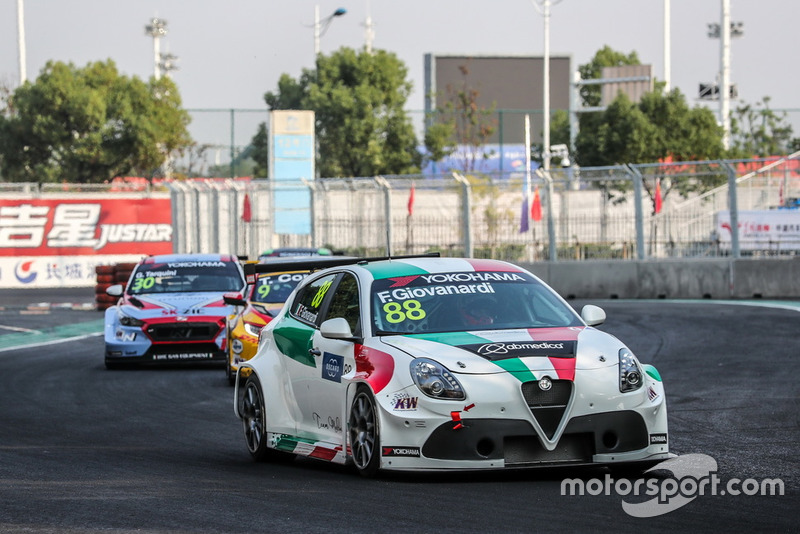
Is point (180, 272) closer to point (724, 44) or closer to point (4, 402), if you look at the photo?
point (4, 402)

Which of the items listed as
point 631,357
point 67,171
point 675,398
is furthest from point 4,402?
point 67,171

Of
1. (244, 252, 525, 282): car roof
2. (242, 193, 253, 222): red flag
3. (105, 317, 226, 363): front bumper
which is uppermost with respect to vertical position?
(242, 193, 253, 222): red flag

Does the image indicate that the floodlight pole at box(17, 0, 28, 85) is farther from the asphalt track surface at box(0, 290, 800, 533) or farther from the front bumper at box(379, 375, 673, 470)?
the front bumper at box(379, 375, 673, 470)

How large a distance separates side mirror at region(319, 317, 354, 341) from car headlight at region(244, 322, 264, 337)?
6.50m

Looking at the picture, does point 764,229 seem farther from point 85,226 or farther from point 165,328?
point 85,226

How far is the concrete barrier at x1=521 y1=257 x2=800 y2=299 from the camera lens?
26.0 m

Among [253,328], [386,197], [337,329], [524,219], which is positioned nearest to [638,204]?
[524,219]

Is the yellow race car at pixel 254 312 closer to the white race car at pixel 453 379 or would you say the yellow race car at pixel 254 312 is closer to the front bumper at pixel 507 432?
the white race car at pixel 453 379

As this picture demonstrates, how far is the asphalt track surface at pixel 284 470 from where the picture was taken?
256 inches

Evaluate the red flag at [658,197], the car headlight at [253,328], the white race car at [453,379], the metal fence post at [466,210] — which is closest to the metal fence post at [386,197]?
the metal fence post at [466,210]

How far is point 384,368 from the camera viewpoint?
7859 millimetres

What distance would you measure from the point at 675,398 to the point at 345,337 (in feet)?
Answer: 17.2

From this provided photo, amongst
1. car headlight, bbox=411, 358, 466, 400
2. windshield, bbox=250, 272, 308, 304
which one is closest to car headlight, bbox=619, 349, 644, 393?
car headlight, bbox=411, 358, 466, 400

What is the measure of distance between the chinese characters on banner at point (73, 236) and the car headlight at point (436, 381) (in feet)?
117
